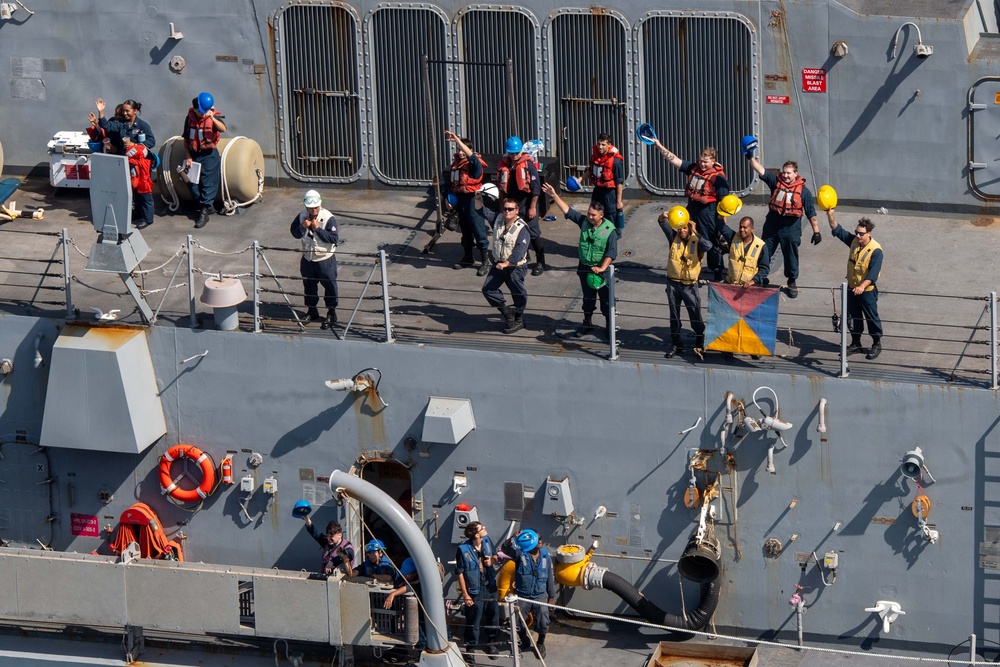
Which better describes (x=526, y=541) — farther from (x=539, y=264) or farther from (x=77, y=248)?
(x=77, y=248)

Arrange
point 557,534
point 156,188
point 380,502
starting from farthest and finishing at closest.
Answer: point 156,188, point 557,534, point 380,502

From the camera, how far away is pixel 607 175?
18297mm

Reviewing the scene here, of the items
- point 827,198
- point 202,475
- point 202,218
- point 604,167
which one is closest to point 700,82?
point 604,167

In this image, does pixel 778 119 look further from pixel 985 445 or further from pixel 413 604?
pixel 413 604

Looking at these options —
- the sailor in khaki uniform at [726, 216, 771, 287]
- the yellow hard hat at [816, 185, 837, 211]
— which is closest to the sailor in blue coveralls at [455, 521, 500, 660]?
the sailor in khaki uniform at [726, 216, 771, 287]

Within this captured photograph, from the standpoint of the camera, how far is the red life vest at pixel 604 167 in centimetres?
1828

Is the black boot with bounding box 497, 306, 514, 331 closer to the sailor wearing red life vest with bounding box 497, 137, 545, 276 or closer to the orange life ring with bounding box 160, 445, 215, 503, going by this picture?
the sailor wearing red life vest with bounding box 497, 137, 545, 276

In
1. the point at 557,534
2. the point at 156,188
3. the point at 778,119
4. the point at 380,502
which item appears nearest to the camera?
the point at 380,502

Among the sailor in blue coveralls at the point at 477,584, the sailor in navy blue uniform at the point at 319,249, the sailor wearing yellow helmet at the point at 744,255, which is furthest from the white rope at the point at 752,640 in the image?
the sailor in navy blue uniform at the point at 319,249

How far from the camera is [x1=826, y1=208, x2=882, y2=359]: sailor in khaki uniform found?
15883 millimetres

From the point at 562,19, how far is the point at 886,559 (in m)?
7.03

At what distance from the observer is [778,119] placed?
62.3 feet

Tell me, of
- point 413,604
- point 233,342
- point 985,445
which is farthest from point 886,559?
point 233,342

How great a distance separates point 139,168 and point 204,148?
2.39 ft
